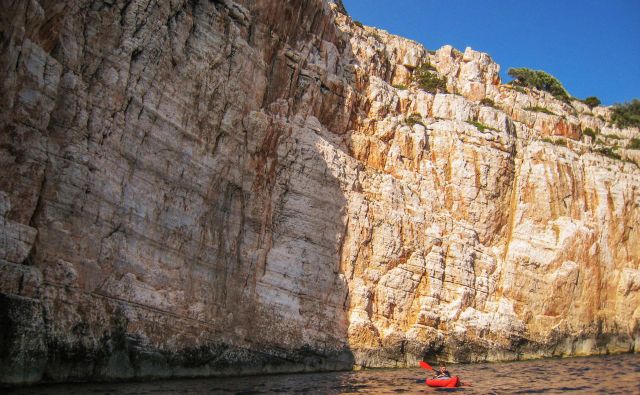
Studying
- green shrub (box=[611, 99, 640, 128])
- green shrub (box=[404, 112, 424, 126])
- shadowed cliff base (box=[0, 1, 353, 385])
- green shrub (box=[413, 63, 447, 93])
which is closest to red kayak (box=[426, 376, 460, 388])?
shadowed cliff base (box=[0, 1, 353, 385])

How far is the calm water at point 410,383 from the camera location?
19828 mm

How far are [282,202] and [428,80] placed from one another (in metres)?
18.0

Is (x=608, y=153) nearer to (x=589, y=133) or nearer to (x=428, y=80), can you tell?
(x=589, y=133)

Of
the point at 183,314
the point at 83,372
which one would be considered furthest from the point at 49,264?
the point at 183,314

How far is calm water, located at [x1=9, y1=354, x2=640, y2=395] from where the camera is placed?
781 inches

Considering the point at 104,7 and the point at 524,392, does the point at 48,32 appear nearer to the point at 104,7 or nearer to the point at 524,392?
the point at 104,7

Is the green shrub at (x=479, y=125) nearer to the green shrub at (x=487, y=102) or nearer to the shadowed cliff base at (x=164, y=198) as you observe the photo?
the green shrub at (x=487, y=102)

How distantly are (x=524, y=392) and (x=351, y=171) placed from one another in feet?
50.5

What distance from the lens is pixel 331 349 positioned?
2883 cm

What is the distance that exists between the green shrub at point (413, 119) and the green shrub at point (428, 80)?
2883 mm

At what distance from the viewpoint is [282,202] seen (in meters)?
30.0

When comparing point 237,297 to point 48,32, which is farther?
Result: point 237,297

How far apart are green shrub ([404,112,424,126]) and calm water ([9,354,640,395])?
15862mm

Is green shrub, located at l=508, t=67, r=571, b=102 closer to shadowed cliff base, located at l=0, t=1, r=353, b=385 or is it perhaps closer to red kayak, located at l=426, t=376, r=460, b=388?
shadowed cliff base, located at l=0, t=1, r=353, b=385
